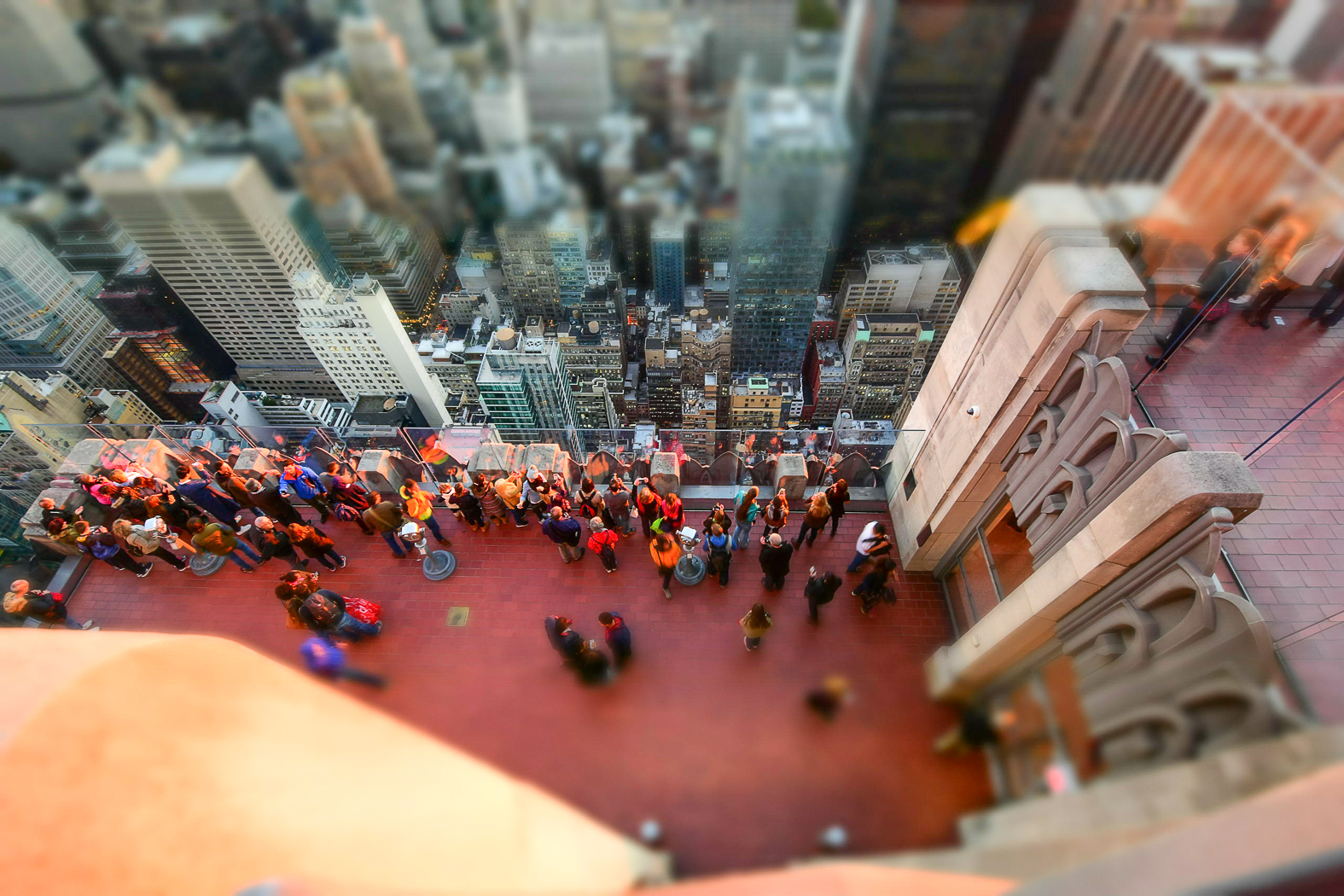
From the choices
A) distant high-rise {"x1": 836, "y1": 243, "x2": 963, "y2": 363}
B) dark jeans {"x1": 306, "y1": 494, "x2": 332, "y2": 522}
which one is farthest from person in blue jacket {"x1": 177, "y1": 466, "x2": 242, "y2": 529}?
distant high-rise {"x1": 836, "y1": 243, "x2": 963, "y2": 363}

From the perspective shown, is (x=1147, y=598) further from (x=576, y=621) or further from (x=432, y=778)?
(x=576, y=621)

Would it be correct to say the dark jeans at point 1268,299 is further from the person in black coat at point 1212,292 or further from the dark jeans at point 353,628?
the dark jeans at point 353,628

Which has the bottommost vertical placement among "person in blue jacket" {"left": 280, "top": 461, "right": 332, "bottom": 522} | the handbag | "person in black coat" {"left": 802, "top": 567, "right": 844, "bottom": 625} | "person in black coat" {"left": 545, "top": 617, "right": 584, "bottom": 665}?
"person in black coat" {"left": 545, "top": 617, "right": 584, "bottom": 665}

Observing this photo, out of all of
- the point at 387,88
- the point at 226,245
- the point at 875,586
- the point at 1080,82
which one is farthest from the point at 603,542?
the point at 226,245

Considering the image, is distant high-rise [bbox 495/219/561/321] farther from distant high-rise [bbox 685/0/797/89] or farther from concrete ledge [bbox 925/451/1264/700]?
concrete ledge [bbox 925/451/1264/700]


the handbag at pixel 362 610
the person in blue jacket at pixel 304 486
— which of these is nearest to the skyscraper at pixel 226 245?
the person in blue jacket at pixel 304 486
